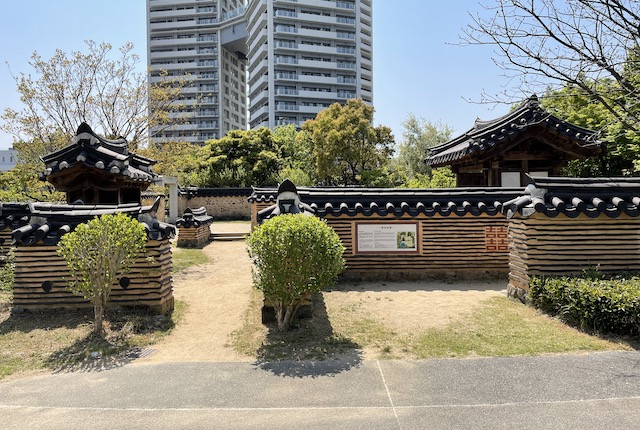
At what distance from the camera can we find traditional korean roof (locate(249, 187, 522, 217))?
1104 cm

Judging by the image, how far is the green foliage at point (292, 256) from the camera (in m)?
6.36

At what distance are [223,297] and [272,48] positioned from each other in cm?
6323

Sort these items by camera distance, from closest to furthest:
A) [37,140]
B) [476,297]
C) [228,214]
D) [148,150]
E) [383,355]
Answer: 1. [383,355]
2. [476,297]
3. [37,140]
4. [148,150]
5. [228,214]

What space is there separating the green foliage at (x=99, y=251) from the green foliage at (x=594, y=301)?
7.77m

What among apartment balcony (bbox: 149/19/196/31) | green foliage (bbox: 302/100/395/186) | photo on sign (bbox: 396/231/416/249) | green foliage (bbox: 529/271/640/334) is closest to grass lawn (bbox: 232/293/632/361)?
green foliage (bbox: 529/271/640/334)

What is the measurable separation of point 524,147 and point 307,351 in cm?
1151

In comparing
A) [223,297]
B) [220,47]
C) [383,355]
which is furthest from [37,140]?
[220,47]

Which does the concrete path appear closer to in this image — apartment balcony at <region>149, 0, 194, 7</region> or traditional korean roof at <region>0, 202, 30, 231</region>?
traditional korean roof at <region>0, 202, 30, 231</region>

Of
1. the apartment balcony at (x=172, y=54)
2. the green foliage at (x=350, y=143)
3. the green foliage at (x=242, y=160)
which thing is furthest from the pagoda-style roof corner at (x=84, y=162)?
the apartment balcony at (x=172, y=54)

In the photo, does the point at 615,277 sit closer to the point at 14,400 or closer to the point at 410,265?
the point at 410,265

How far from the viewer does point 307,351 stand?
6031mm

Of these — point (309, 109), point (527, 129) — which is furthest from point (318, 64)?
point (527, 129)

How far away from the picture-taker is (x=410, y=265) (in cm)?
1124

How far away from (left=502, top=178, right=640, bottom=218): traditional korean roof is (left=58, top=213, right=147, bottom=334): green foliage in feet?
25.5
